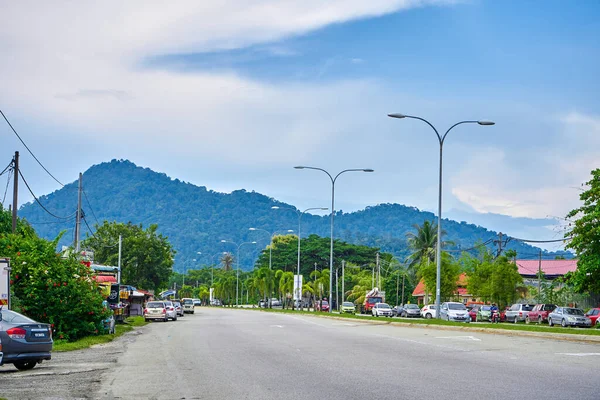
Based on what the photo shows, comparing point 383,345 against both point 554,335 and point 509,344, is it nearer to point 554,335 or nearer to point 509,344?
point 509,344

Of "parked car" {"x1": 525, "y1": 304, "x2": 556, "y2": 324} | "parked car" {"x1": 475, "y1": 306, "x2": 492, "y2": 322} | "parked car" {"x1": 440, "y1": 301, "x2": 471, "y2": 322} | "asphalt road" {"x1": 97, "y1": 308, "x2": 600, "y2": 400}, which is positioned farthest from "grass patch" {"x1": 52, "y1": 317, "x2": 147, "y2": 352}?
"parked car" {"x1": 475, "y1": 306, "x2": 492, "y2": 322}

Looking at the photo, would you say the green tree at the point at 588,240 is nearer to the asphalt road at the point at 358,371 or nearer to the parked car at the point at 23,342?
the asphalt road at the point at 358,371

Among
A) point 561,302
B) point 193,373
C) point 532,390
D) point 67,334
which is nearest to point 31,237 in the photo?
point 67,334

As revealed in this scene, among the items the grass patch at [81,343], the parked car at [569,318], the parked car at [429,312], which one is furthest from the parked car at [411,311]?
the grass patch at [81,343]

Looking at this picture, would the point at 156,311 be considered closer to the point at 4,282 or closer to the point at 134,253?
the point at 134,253

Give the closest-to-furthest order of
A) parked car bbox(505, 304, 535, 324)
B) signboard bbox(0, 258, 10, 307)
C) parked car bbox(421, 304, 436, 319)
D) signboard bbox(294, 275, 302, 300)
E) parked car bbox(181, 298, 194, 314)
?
signboard bbox(0, 258, 10, 307) → parked car bbox(505, 304, 535, 324) → parked car bbox(421, 304, 436, 319) → parked car bbox(181, 298, 194, 314) → signboard bbox(294, 275, 302, 300)

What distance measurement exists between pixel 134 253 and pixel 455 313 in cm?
3600

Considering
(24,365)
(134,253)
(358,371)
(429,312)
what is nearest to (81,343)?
(24,365)

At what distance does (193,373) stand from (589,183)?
36.0 metres

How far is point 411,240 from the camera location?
4161 inches

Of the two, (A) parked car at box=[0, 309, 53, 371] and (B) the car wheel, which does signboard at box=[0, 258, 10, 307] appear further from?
(B) the car wheel

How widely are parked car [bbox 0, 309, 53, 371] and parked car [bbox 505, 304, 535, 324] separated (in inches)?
1999

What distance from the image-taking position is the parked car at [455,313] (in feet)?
199

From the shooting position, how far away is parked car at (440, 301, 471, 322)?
6059 centimetres
